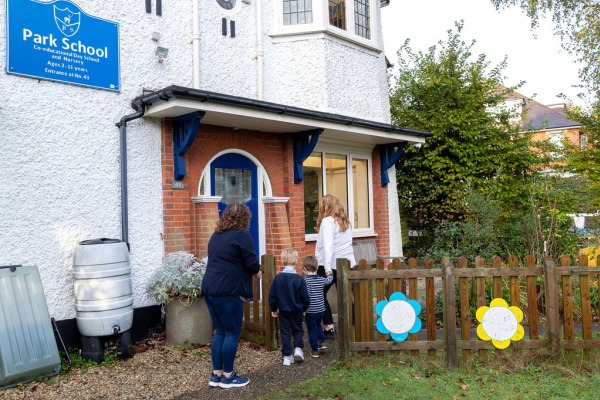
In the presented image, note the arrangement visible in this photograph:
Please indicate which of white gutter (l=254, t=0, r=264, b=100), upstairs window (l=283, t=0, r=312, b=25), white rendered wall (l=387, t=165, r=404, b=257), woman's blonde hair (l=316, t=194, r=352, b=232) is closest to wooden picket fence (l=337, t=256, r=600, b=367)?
woman's blonde hair (l=316, t=194, r=352, b=232)

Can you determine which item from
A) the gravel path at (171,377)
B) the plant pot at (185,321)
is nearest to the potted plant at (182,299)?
the plant pot at (185,321)

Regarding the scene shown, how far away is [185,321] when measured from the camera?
553 centimetres

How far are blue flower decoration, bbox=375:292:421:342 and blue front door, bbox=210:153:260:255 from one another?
3027 millimetres

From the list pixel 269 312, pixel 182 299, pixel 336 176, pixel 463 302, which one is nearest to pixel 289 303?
pixel 269 312

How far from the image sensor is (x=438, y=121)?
11.3 metres

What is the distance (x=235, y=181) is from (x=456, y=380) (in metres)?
4.03

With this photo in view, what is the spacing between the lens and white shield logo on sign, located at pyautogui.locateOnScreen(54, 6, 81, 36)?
5.34m

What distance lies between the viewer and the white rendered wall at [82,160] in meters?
4.93

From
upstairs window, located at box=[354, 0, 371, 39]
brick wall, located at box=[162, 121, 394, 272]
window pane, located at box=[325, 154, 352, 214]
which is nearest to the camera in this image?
brick wall, located at box=[162, 121, 394, 272]

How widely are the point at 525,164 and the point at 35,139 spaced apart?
9983mm

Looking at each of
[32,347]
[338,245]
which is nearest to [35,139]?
[32,347]

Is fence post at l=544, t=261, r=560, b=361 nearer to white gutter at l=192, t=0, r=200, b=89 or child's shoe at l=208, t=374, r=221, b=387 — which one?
child's shoe at l=208, t=374, r=221, b=387

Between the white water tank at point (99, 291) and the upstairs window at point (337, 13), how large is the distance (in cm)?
521

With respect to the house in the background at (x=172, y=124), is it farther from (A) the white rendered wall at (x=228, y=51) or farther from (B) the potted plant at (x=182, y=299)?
(B) the potted plant at (x=182, y=299)
